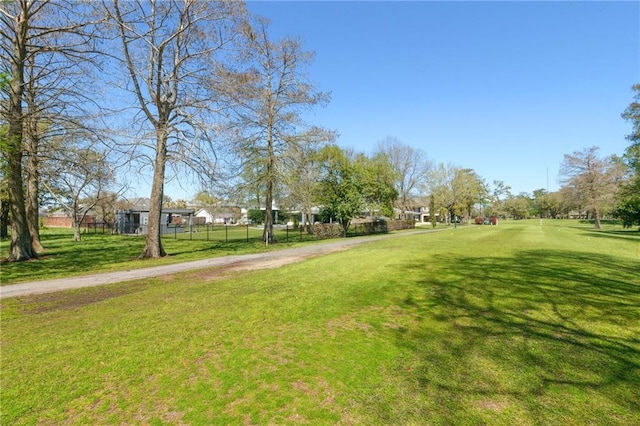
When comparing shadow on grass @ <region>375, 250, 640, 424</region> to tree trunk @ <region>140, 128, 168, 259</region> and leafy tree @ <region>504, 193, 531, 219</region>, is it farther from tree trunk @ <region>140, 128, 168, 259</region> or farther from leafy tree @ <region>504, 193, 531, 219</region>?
leafy tree @ <region>504, 193, 531, 219</region>

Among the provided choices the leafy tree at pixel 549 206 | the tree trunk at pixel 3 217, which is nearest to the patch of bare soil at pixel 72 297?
the tree trunk at pixel 3 217

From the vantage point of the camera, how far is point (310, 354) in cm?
421

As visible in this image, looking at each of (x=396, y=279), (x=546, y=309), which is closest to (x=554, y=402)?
(x=546, y=309)

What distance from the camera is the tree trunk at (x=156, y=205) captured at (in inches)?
613

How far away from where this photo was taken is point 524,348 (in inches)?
169

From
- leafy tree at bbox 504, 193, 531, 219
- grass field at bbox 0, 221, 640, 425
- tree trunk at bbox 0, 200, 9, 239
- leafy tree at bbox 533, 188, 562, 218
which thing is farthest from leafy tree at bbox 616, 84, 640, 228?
leafy tree at bbox 504, 193, 531, 219

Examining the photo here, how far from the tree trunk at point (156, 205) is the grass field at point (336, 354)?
8087 mm

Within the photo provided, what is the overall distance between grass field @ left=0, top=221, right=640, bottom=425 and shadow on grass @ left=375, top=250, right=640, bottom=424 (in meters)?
0.02

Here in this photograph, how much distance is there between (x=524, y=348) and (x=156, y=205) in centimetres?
1641

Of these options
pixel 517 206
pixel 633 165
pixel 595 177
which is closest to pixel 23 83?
pixel 633 165

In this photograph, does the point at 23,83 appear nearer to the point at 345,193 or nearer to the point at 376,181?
the point at 345,193

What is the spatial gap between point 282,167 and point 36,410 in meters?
19.8

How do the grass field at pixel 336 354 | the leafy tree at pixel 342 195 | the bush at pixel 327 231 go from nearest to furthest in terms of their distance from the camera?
1. the grass field at pixel 336 354
2. the leafy tree at pixel 342 195
3. the bush at pixel 327 231

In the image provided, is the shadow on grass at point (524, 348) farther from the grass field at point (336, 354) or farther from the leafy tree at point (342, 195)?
the leafy tree at point (342, 195)
